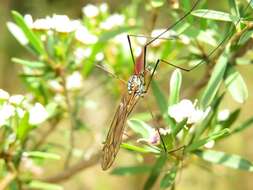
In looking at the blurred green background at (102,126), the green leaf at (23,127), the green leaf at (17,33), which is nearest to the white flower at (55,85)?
the green leaf at (17,33)

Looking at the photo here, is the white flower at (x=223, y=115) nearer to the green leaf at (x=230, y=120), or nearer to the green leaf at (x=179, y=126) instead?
the green leaf at (x=230, y=120)

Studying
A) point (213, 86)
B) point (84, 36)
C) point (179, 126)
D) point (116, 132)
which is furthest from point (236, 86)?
point (84, 36)

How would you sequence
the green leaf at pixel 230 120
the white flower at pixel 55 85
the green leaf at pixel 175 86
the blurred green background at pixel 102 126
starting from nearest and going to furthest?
the green leaf at pixel 175 86
the green leaf at pixel 230 120
the white flower at pixel 55 85
the blurred green background at pixel 102 126

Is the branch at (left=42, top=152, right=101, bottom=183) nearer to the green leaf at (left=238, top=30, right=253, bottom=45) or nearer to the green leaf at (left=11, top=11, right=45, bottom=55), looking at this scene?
the green leaf at (left=11, top=11, right=45, bottom=55)

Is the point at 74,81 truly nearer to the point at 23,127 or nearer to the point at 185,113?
the point at 23,127

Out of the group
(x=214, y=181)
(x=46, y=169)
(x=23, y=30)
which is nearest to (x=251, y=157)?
(x=214, y=181)

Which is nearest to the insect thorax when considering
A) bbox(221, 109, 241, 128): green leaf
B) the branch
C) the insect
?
the insect

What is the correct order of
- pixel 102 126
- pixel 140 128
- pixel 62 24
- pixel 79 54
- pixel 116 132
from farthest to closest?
1. pixel 102 126
2. pixel 79 54
3. pixel 62 24
4. pixel 140 128
5. pixel 116 132

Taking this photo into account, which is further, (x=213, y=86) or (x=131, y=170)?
(x=131, y=170)
